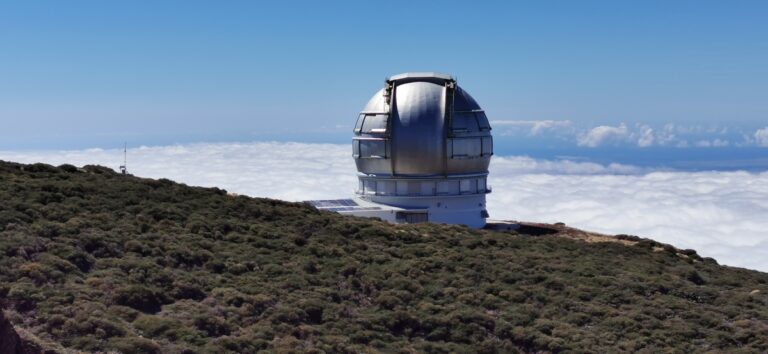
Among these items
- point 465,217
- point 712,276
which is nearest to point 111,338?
point 712,276

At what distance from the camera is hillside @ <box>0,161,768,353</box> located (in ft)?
51.1

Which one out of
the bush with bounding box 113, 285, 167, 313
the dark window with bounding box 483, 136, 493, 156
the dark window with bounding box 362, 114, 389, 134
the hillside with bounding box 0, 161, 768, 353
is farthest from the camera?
the dark window with bounding box 483, 136, 493, 156

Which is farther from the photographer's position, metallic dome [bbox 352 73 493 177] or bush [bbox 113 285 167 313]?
metallic dome [bbox 352 73 493 177]

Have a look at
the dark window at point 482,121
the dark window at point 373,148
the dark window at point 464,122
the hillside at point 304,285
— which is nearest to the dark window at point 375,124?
the dark window at point 373,148

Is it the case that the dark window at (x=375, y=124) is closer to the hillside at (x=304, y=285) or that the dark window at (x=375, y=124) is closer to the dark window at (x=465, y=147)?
the dark window at (x=465, y=147)

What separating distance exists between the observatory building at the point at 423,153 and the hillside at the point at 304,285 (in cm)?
722

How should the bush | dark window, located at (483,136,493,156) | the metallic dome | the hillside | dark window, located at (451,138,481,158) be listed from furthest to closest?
1. dark window, located at (483,136,493,156)
2. dark window, located at (451,138,481,158)
3. the metallic dome
4. the bush
5. the hillside

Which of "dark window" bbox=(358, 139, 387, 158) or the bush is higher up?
"dark window" bbox=(358, 139, 387, 158)

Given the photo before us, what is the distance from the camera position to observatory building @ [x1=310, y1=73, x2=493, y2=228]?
34.6m

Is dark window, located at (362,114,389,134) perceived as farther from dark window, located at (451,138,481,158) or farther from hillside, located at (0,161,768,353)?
hillside, located at (0,161,768,353)

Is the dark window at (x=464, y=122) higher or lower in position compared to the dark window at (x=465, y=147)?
higher

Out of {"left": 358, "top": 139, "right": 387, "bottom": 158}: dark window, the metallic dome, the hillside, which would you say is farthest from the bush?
{"left": 358, "top": 139, "right": 387, "bottom": 158}: dark window

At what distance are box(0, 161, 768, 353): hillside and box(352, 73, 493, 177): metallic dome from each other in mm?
7269

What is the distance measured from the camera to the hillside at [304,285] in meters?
15.6
